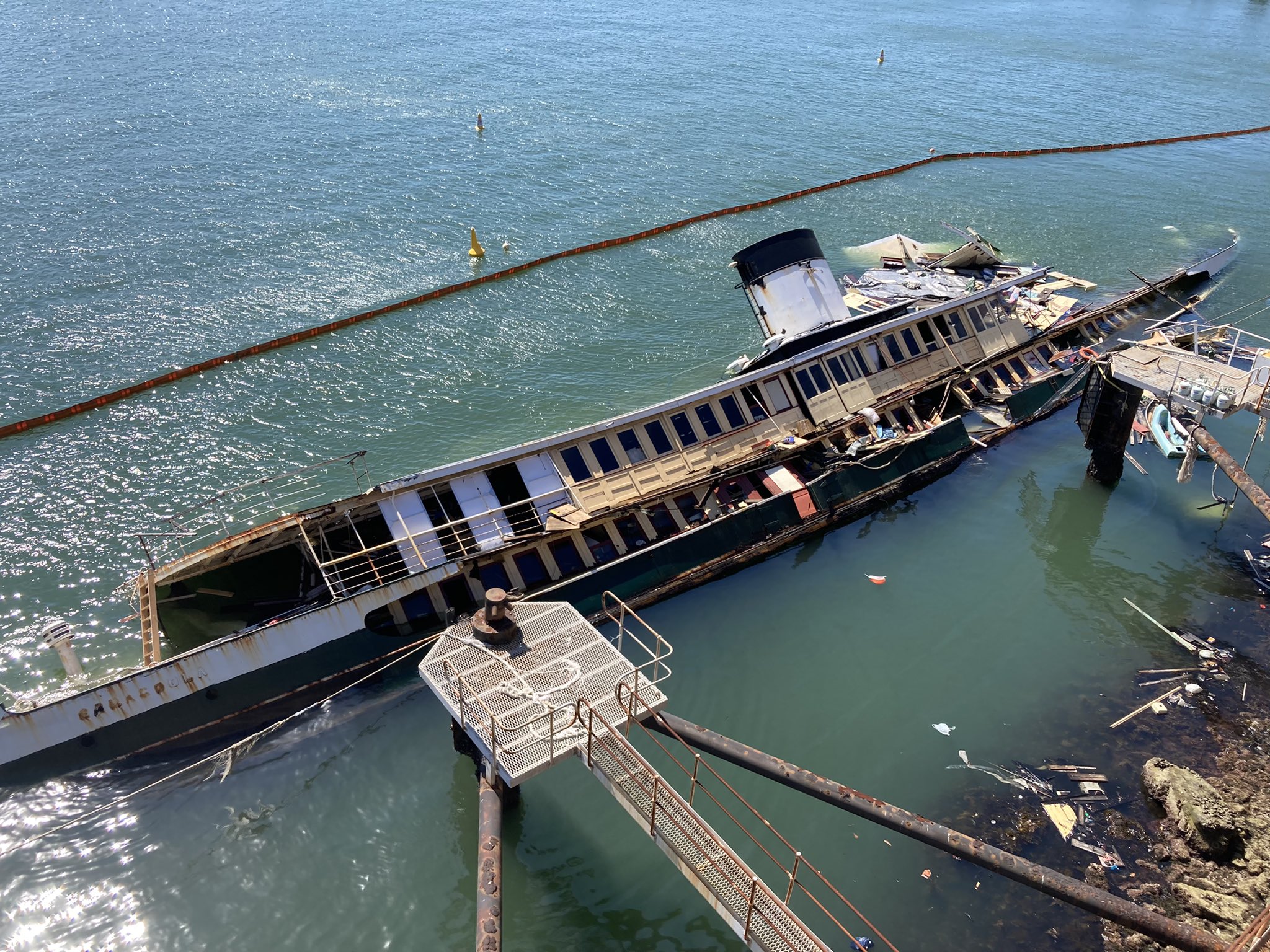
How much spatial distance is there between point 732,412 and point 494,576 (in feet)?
37.2

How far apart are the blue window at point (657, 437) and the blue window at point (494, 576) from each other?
7.18 meters

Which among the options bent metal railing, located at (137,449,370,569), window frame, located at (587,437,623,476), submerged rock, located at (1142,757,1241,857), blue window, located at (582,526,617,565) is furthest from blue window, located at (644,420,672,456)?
submerged rock, located at (1142,757,1241,857)

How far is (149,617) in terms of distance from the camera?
924 inches

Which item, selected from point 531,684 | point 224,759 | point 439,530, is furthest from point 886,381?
point 224,759

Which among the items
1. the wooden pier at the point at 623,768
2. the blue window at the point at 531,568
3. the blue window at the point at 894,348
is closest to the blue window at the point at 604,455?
the blue window at the point at 531,568

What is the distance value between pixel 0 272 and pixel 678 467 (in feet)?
132

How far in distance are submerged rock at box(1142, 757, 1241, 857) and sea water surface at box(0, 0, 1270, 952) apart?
2.51 ft

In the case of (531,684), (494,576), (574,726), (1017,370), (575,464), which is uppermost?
(531,684)

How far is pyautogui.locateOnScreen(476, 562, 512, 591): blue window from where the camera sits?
26.3 meters

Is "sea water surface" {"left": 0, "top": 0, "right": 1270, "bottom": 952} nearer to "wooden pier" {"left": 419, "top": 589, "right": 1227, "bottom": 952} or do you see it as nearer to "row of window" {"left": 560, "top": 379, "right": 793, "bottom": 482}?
"wooden pier" {"left": 419, "top": 589, "right": 1227, "bottom": 952}

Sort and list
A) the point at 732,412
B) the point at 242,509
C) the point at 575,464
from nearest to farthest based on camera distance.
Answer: the point at 575,464 → the point at 242,509 → the point at 732,412

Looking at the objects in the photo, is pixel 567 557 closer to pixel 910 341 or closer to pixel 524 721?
pixel 524 721

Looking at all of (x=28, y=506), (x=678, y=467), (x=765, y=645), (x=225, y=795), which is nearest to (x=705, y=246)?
(x=678, y=467)

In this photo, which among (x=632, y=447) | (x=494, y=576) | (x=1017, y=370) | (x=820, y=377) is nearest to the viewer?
(x=494, y=576)
